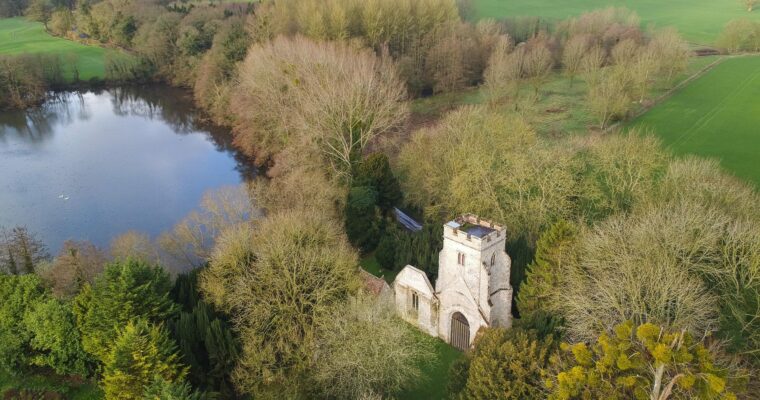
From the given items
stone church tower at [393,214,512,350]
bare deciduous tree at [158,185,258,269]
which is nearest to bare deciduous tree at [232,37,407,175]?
bare deciduous tree at [158,185,258,269]

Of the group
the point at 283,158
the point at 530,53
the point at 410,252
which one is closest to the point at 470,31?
the point at 530,53

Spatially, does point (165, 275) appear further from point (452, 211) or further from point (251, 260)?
point (452, 211)

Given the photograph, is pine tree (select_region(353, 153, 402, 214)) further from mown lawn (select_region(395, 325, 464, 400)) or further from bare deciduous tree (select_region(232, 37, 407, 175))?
mown lawn (select_region(395, 325, 464, 400))

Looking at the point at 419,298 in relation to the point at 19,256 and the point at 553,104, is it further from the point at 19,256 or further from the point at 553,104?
the point at 553,104

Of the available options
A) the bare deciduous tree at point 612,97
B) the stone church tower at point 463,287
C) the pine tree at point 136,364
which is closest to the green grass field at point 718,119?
the bare deciduous tree at point 612,97

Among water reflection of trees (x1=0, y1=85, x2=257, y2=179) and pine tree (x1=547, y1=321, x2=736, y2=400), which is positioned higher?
pine tree (x1=547, y1=321, x2=736, y2=400)

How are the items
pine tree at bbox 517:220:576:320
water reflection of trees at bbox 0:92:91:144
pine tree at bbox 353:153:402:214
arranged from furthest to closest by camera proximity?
water reflection of trees at bbox 0:92:91:144
pine tree at bbox 353:153:402:214
pine tree at bbox 517:220:576:320

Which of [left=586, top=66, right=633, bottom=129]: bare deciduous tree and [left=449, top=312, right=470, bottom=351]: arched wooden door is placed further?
[left=586, top=66, right=633, bottom=129]: bare deciduous tree
